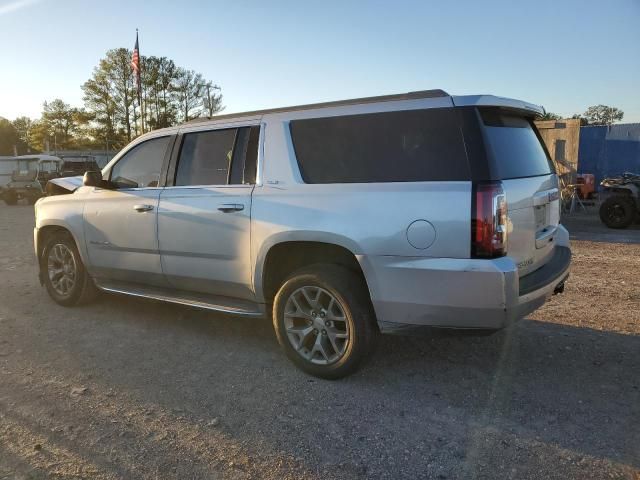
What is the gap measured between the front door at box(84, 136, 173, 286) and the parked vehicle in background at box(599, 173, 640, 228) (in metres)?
11.0

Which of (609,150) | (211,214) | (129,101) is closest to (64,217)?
(211,214)

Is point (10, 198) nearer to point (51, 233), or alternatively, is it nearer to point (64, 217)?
point (51, 233)

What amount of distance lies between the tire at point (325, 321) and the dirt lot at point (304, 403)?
16 centimetres

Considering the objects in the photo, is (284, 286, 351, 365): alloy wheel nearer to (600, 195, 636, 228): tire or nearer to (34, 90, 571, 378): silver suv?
(34, 90, 571, 378): silver suv

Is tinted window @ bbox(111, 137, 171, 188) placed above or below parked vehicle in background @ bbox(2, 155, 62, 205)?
above

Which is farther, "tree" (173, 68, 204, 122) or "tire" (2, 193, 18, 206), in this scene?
"tree" (173, 68, 204, 122)

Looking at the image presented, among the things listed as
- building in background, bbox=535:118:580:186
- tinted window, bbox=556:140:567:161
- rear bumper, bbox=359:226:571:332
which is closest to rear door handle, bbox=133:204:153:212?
rear bumper, bbox=359:226:571:332

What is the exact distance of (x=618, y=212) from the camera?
12.2 meters

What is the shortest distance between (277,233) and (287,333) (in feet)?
2.41

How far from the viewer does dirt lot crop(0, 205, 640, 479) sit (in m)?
2.70

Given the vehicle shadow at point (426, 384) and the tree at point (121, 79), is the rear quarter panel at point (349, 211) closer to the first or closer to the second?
the vehicle shadow at point (426, 384)

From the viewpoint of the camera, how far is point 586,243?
9.91 m

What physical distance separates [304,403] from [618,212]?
1136 centimetres

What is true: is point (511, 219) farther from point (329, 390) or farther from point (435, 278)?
point (329, 390)
